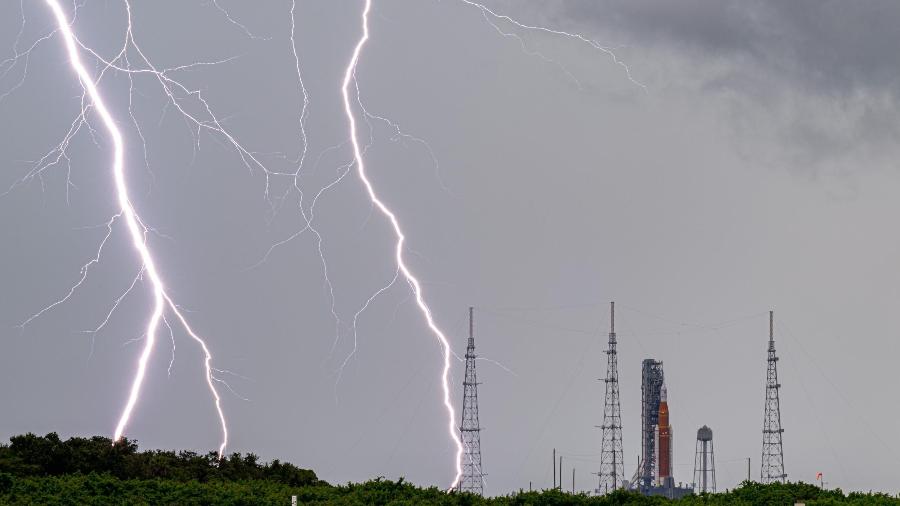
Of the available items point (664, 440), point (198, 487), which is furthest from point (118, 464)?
point (664, 440)

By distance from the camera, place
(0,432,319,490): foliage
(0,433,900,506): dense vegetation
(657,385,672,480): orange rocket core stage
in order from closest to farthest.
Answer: (0,433,900,506): dense vegetation
(0,432,319,490): foliage
(657,385,672,480): orange rocket core stage

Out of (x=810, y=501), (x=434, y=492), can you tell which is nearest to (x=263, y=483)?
(x=434, y=492)

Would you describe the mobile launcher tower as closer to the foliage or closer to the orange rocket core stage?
the orange rocket core stage

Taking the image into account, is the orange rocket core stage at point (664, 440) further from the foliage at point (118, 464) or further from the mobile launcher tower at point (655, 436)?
the foliage at point (118, 464)

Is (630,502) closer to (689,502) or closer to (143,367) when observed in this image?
(689,502)

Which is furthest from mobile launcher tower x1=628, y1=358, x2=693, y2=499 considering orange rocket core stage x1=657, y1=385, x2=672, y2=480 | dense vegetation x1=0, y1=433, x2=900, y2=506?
dense vegetation x1=0, y1=433, x2=900, y2=506

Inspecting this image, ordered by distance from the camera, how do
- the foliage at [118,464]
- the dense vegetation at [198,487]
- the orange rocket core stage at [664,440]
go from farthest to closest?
1. the orange rocket core stage at [664,440]
2. the foliage at [118,464]
3. the dense vegetation at [198,487]

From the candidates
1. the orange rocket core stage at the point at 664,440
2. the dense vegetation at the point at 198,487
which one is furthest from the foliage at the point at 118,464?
the orange rocket core stage at the point at 664,440

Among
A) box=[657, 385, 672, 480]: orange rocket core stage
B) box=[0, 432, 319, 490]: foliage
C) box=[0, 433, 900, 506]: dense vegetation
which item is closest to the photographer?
box=[0, 433, 900, 506]: dense vegetation
